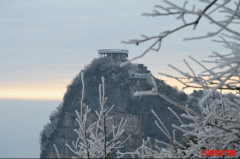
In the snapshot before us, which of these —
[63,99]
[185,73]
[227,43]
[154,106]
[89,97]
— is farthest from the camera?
[63,99]

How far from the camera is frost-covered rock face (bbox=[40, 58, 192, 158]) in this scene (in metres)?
23.6

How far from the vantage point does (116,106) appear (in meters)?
24.6

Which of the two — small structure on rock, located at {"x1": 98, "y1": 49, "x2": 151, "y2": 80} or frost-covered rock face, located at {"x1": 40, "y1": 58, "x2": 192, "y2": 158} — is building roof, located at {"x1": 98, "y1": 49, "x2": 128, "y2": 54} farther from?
frost-covered rock face, located at {"x1": 40, "y1": 58, "x2": 192, "y2": 158}

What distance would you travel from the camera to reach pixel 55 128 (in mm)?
26578

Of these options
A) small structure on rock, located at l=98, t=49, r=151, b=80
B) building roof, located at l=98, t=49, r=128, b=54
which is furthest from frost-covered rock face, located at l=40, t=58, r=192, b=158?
building roof, located at l=98, t=49, r=128, b=54

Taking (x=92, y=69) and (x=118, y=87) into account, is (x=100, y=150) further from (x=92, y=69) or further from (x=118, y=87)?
(x=92, y=69)

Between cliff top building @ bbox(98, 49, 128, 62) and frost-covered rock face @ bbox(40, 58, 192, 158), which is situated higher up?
cliff top building @ bbox(98, 49, 128, 62)

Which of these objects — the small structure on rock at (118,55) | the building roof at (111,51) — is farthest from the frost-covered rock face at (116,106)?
the building roof at (111,51)

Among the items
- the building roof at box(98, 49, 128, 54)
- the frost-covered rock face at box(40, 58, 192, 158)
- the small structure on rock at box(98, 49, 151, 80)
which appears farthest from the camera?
the building roof at box(98, 49, 128, 54)

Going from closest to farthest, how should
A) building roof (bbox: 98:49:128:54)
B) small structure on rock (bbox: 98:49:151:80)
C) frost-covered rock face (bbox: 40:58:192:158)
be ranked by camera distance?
1. frost-covered rock face (bbox: 40:58:192:158)
2. small structure on rock (bbox: 98:49:151:80)
3. building roof (bbox: 98:49:128:54)

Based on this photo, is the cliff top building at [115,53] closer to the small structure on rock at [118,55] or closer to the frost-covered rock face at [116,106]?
the small structure on rock at [118,55]

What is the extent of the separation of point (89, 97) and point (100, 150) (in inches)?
A: 947

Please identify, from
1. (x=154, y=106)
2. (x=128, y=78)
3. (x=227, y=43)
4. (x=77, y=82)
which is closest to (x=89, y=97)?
(x=77, y=82)

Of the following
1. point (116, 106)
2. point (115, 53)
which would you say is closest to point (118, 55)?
point (115, 53)
